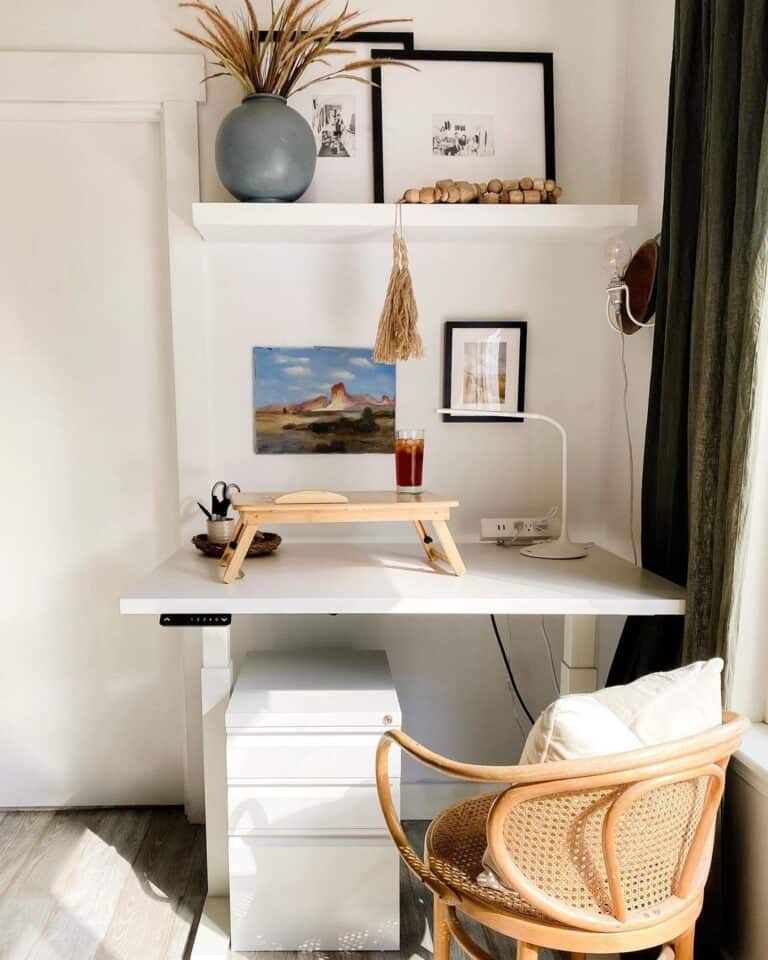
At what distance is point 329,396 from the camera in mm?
2285

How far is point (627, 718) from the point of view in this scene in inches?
50.2

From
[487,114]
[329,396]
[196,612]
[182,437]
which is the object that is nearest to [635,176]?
[487,114]

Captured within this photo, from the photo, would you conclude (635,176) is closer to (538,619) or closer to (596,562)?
(596,562)

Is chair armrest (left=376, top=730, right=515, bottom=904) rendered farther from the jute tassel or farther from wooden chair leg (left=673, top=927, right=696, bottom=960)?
the jute tassel

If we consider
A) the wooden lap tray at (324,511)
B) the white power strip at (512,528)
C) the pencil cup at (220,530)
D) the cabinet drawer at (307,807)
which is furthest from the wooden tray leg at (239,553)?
the white power strip at (512,528)

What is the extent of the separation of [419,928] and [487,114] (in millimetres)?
2206

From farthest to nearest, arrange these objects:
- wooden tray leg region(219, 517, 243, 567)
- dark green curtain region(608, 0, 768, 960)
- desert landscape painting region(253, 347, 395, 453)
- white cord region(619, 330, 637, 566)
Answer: desert landscape painting region(253, 347, 395, 453)
white cord region(619, 330, 637, 566)
wooden tray leg region(219, 517, 243, 567)
dark green curtain region(608, 0, 768, 960)

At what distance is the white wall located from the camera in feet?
7.22

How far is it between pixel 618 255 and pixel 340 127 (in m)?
0.87

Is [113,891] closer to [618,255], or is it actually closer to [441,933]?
[441,933]

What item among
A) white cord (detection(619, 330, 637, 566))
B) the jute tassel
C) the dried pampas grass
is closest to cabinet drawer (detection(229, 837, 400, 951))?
white cord (detection(619, 330, 637, 566))

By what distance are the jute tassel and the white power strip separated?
0.54 m

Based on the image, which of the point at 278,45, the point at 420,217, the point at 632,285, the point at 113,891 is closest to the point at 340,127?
the point at 278,45

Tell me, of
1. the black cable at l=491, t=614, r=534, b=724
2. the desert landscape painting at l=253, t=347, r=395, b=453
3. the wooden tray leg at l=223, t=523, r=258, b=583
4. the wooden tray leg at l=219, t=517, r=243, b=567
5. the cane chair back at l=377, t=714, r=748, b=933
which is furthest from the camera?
the black cable at l=491, t=614, r=534, b=724
